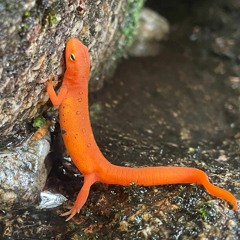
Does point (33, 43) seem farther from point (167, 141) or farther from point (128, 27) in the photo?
point (128, 27)

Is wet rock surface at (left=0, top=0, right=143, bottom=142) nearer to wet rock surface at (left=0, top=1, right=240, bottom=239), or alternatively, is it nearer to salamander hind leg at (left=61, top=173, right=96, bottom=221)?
salamander hind leg at (left=61, top=173, right=96, bottom=221)

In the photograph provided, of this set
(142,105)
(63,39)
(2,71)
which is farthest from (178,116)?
(2,71)

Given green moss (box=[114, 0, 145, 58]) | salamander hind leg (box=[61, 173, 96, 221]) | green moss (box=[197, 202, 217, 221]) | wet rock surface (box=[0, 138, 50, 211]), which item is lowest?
green moss (box=[197, 202, 217, 221])

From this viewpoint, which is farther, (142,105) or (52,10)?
(142,105)

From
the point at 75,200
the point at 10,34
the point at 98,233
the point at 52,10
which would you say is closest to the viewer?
the point at 10,34

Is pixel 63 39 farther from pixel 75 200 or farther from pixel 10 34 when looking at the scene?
pixel 75 200

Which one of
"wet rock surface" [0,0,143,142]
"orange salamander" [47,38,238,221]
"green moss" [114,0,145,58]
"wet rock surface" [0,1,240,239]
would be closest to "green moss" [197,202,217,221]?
"wet rock surface" [0,1,240,239]
